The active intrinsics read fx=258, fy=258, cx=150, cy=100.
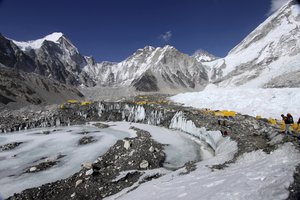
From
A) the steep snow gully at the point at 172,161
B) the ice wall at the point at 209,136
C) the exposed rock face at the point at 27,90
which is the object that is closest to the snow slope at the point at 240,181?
the steep snow gully at the point at 172,161

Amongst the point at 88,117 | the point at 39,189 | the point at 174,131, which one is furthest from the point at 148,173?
the point at 88,117

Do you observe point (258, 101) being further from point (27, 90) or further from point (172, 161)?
point (27, 90)

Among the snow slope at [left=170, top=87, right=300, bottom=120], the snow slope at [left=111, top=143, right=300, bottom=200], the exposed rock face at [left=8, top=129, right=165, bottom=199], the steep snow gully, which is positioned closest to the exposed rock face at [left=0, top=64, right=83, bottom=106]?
the steep snow gully

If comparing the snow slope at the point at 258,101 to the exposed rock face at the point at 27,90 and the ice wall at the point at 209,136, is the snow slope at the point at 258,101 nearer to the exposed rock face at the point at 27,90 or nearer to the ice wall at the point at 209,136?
the ice wall at the point at 209,136

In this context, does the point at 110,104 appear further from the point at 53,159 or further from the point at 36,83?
the point at 36,83

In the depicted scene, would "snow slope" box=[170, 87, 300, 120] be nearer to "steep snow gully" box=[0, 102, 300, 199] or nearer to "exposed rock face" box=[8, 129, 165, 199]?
"steep snow gully" box=[0, 102, 300, 199]
